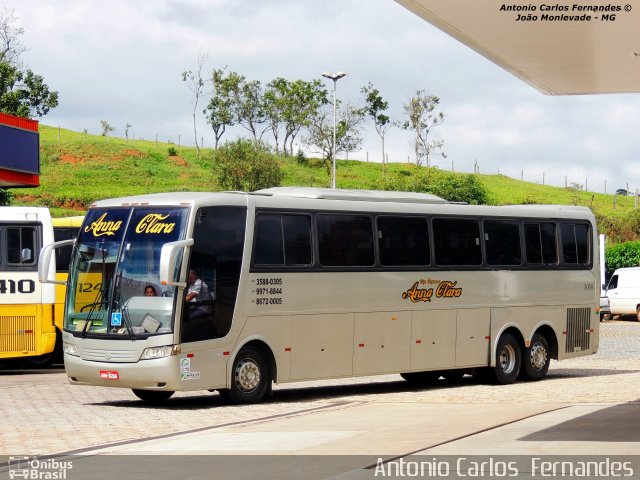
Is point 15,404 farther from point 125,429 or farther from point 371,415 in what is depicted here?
point 371,415

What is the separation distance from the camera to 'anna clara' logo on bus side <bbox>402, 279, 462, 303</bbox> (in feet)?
72.3

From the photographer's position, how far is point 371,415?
671 inches

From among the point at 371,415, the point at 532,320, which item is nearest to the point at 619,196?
the point at 532,320

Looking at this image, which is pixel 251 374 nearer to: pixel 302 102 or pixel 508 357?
pixel 508 357

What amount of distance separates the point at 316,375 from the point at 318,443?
22.1 ft

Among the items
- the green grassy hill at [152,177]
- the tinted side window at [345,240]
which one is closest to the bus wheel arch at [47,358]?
the tinted side window at [345,240]

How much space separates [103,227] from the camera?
19.3m

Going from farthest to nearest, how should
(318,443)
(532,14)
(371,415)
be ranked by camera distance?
(371,415), (318,443), (532,14)

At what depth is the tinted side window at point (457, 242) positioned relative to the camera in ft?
74.7

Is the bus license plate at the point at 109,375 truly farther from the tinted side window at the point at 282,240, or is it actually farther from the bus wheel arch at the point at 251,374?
the tinted side window at the point at 282,240

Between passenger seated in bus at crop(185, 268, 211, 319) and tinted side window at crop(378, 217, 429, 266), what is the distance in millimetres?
4108

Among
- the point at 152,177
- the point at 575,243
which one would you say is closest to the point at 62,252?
the point at 575,243

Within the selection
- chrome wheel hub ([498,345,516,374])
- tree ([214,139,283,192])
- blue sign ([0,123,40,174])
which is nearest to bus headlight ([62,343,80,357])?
chrome wheel hub ([498,345,516,374])

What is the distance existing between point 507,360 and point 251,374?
6825mm
